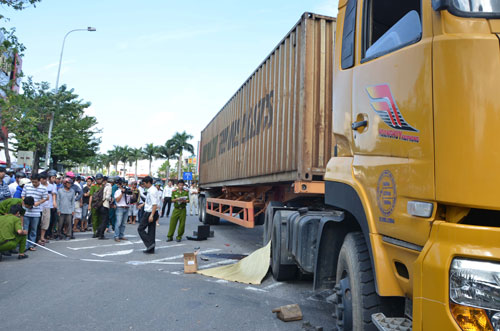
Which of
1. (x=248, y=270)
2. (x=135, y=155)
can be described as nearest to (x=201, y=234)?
(x=248, y=270)

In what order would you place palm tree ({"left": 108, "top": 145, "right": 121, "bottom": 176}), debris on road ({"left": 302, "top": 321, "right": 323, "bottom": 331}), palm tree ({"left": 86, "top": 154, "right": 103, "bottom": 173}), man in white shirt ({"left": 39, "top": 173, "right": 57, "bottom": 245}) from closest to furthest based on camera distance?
debris on road ({"left": 302, "top": 321, "right": 323, "bottom": 331}), man in white shirt ({"left": 39, "top": 173, "right": 57, "bottom": 245}), palm tree ({"left": 86, "top": 154, "right": 103, "bottom": 173}), palm tree ({"left": 108, "top": 145, "right": 121, "bottom": 176})

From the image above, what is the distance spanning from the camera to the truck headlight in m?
1.59

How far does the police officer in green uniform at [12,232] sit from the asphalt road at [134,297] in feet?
0.92

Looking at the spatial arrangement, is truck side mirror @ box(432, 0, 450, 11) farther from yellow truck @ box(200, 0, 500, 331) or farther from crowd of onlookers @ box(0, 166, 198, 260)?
crowd of onlookers @ box(0, 166, 198, 260)

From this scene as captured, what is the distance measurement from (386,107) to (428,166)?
56 centimetres

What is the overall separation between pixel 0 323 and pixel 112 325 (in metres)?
1.13

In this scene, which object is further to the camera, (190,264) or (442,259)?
(190,264)

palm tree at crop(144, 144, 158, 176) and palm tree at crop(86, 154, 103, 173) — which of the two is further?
palm tree at crop(144, 144, 158, 176)

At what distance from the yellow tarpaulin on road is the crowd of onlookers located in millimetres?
2655

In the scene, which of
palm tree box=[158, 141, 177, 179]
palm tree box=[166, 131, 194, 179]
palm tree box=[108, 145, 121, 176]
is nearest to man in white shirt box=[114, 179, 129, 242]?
palm tree box=[166, 131, 194, 179]

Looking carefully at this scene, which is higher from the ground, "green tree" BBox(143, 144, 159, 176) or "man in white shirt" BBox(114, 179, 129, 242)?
"green tree" BBox(143, 144, 159, 176)

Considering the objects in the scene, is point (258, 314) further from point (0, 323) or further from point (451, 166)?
point (451, 166)

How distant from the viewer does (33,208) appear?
8.33m

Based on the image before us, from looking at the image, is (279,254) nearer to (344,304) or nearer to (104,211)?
(344,304)
